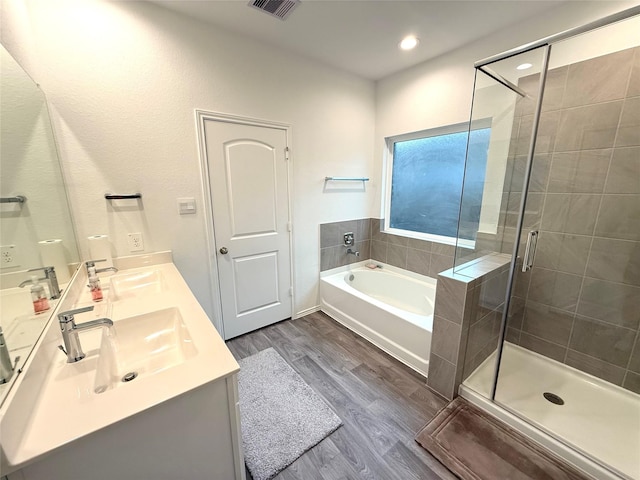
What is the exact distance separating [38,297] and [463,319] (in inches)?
86.0

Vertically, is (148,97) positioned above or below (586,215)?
above

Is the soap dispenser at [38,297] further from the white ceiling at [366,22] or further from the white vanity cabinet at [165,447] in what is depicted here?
the white ceiling at [366,22]

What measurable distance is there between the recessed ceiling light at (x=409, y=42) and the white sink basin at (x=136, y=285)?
2.64 meters

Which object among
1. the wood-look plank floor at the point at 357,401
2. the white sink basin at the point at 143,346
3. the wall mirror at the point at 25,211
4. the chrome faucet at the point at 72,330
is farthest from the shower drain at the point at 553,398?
the wall mirror at the point at 25,211

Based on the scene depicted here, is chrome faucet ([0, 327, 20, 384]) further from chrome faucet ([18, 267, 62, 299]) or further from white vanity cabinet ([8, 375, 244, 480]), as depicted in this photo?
chrome faucet ([18, 267, 62, 299])

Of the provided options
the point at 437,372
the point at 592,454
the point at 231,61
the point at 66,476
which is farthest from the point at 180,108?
the point at 592,454

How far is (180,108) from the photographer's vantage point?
1927mm

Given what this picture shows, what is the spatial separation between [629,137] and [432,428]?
220cm

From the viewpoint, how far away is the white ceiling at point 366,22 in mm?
1762

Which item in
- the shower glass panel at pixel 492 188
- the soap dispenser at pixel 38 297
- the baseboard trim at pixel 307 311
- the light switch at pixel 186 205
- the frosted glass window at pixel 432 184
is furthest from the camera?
the baseboard trim at pixel 307 311

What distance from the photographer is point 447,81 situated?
2.41 metres

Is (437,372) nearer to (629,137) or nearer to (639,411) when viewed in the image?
(639,411)

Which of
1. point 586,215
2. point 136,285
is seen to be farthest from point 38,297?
point 586,215

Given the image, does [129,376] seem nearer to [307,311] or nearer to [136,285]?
[136,285]
